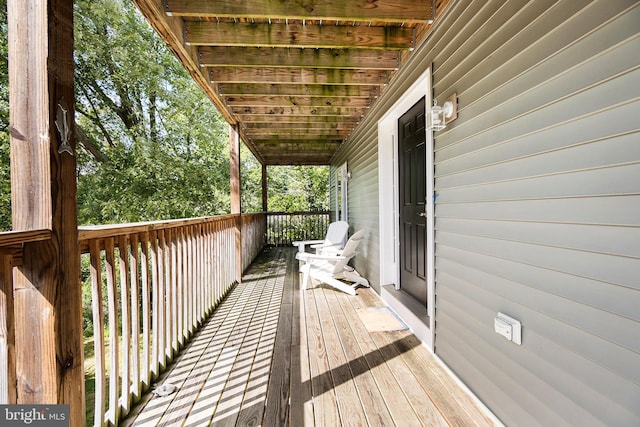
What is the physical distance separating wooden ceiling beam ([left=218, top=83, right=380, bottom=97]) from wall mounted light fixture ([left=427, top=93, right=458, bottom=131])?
1.67 m

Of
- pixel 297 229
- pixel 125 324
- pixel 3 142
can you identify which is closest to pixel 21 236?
pixel 125 324

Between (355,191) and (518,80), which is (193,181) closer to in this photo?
(355,191)

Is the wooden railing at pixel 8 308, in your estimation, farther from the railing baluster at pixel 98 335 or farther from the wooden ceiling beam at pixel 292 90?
the wooden ceiling beam at pixel 292 90

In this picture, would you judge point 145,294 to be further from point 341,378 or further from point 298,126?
point 298,126

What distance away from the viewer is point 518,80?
1.37 m

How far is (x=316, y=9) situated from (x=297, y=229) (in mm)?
7629

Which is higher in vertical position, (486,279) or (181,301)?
(486,279)

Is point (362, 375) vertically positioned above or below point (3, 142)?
below

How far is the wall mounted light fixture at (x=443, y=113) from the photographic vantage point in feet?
6.31

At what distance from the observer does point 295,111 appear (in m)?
4.24

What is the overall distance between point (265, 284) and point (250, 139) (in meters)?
3.13

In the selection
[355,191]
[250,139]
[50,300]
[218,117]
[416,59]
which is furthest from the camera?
[218,117]

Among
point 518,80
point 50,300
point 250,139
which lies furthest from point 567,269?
point 250,139

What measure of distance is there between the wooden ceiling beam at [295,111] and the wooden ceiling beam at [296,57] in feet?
4.15
